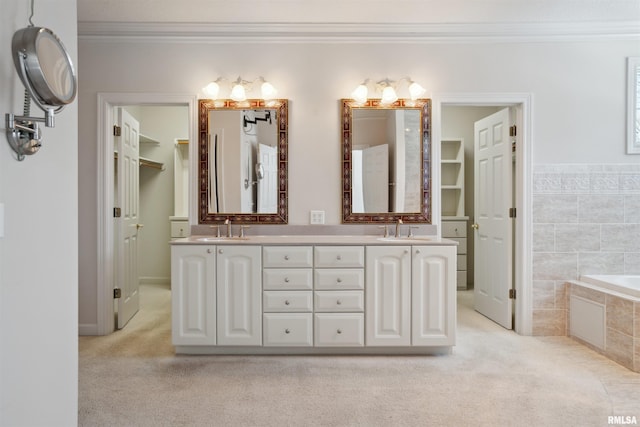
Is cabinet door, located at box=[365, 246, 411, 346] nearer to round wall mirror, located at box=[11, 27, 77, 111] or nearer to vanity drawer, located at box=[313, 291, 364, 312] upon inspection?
vanity drawer, located at box=[313, 291, 364, 312]

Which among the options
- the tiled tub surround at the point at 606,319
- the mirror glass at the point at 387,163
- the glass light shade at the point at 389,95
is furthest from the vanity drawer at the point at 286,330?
the tiled tub surround at the point at 606,319

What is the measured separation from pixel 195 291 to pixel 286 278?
0.65 m

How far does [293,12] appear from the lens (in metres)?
2.98

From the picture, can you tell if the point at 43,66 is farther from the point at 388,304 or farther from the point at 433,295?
the point at 433,295

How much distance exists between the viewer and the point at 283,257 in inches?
108

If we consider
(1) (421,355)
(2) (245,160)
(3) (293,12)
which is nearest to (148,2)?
(3) (293,12)

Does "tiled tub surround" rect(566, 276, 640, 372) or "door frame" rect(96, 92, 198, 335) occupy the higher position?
"door frame" rect(96, 92, 198, 335)

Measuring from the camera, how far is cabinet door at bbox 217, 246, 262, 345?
274cm

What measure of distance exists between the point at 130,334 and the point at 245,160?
1.75 m

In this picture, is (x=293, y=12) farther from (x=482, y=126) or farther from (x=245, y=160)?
(x=482, y=126)

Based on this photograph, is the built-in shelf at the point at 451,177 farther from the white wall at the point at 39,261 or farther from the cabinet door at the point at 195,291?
the white wall at the point at 39,261

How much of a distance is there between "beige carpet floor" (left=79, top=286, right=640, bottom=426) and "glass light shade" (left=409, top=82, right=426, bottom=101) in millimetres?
2041

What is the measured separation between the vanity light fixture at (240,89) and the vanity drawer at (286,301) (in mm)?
1591

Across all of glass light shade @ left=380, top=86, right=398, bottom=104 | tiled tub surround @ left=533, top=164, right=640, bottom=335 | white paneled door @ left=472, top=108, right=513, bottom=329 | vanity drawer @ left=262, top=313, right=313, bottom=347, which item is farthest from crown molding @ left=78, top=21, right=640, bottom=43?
vanity drawer @ left=262, top=313, right=313, bottom=347
